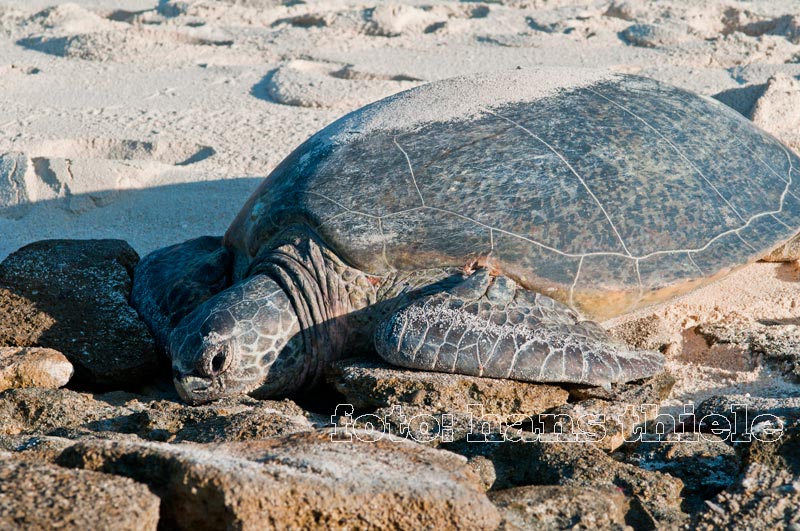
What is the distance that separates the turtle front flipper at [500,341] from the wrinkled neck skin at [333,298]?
0.15 m

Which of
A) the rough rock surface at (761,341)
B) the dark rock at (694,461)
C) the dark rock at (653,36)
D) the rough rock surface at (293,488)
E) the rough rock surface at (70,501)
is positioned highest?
the rough rock surface at (70,501)

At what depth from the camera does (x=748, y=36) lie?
6.24 meters

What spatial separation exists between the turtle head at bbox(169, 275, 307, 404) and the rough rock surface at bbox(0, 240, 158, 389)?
236 millimetres

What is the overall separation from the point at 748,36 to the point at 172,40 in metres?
3.82

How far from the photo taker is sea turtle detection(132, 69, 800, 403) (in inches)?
114

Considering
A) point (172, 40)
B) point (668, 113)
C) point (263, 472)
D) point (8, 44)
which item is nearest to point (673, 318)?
point (668, 113)

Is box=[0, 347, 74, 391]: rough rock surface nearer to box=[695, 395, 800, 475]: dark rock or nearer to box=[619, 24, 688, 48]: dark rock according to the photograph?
box=[695, 395, 800, 475]: dark rock

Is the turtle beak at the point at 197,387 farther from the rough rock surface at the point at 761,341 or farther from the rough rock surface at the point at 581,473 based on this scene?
the rough rock surface at the point at 761,341

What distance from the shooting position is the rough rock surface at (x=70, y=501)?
1591mm

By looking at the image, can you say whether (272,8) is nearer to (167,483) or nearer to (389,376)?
(389,376)

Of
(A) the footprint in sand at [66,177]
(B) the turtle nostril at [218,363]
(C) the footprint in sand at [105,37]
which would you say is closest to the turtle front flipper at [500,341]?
(B) the turtle nostril at [218,363]

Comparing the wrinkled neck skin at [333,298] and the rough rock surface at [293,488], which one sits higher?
the rough rock surface at [293,488]

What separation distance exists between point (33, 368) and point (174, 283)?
65 cm

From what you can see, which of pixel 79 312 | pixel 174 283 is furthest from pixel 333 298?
pixel 79 312
